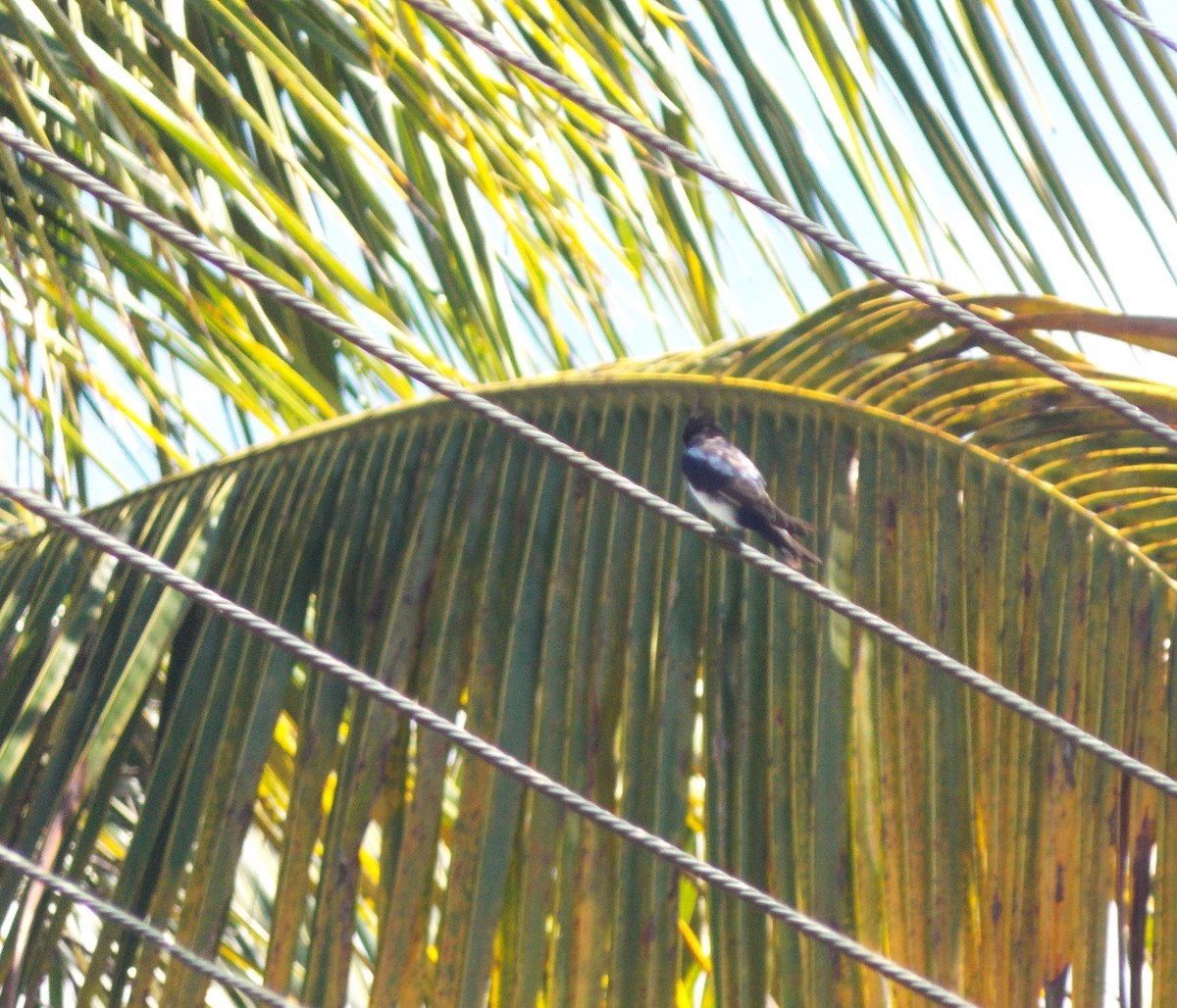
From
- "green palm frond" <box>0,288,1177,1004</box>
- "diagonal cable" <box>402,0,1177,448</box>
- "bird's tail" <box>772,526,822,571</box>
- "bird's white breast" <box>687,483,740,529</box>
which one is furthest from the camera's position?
"bird's white breast" <box>687,483,740,529</box>

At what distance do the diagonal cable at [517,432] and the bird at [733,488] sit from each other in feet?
1.16

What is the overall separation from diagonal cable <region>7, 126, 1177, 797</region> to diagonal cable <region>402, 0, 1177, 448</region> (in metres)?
0.13

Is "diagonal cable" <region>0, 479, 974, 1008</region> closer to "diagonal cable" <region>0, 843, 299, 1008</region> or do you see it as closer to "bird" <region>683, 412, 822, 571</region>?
"diagonal cable" <region>0, 843, 299, 1008</region>

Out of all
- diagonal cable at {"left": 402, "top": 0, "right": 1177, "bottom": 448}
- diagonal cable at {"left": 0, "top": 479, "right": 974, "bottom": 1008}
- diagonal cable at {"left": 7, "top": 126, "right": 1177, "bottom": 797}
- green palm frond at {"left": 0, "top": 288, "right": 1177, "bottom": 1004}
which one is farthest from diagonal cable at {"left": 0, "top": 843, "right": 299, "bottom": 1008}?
diagonal cable at {"left": 402, "top": 0, "right": 1177, "bottom": 448}

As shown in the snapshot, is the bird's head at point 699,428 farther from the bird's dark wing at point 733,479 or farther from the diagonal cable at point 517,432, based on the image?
the diagonal cable at point 517,432

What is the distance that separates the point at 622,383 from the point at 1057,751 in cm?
81

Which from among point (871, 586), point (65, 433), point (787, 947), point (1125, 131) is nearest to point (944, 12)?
point (1125, 131)

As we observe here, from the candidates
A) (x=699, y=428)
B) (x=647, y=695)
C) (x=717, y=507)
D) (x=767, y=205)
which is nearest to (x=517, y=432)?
(x=767, y=205)

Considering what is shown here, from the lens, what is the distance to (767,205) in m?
1.56

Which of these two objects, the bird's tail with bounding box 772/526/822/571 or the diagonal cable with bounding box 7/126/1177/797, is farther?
the bird's tail with bounding box 772/526/822/571

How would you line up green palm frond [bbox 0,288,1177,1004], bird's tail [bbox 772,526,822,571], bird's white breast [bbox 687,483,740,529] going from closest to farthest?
green palm frond [bbox 0,288,1177,1004] → bird's tail [bbox 772,526,822,571] → bird's white breast [bbox 687,483,740,529]

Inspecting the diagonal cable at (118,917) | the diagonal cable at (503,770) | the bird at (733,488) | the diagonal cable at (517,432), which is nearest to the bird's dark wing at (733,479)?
the bird at (733,488)

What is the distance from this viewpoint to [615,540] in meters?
2.09

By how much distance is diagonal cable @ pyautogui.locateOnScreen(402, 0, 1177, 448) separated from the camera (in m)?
1.49
